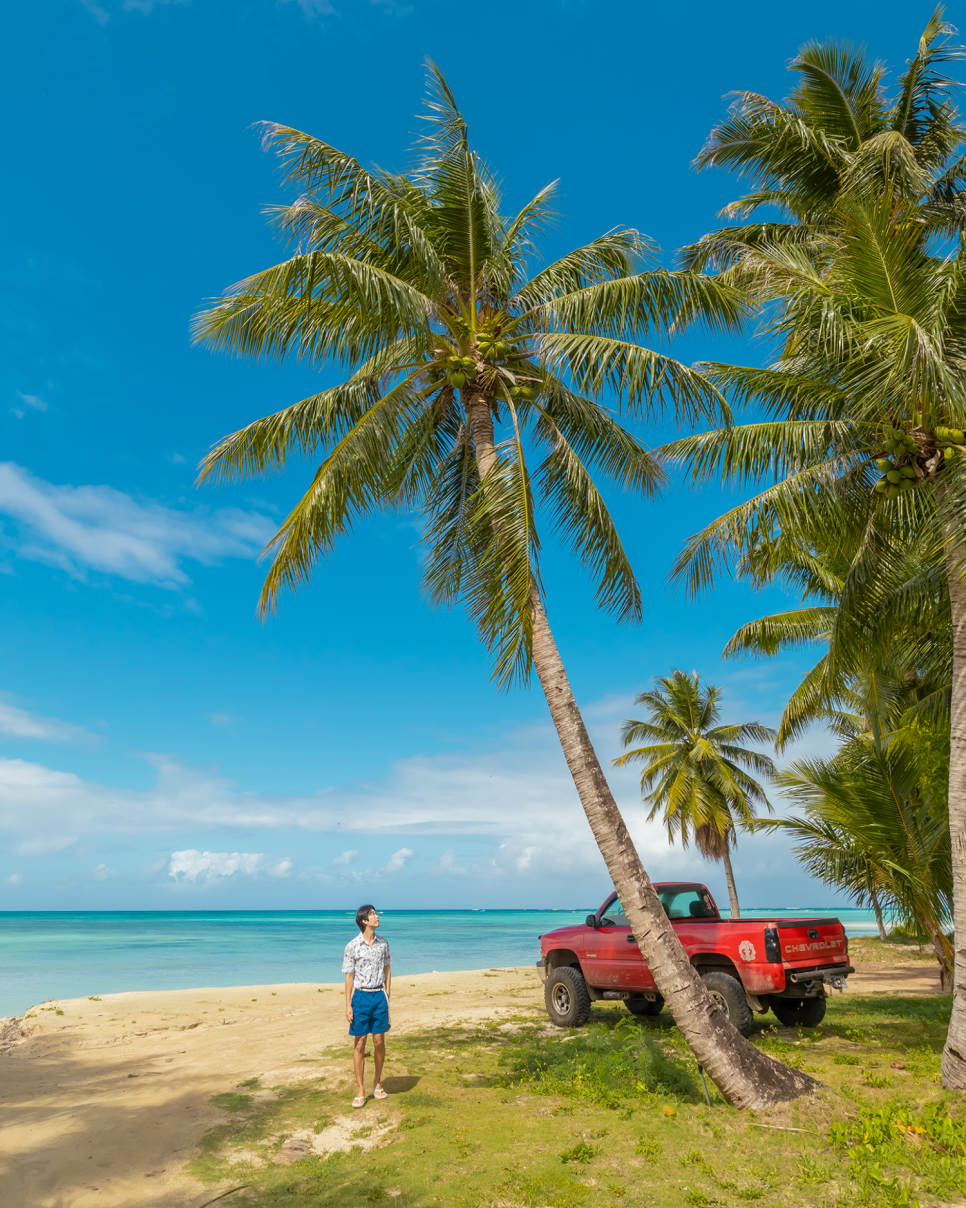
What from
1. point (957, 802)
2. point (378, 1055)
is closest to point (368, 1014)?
point (378, 1055)

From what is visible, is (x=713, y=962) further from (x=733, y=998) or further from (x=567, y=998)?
(x=567, y=998)

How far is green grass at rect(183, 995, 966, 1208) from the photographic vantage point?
517 centimetres

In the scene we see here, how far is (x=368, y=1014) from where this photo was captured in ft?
24.2

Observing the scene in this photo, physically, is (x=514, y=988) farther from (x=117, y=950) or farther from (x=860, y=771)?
(x=117, y=950)

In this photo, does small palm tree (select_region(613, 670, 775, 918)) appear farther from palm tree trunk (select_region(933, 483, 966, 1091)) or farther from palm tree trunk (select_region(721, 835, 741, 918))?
palm tree trunk (select_region(933, 483, 966, 1091))

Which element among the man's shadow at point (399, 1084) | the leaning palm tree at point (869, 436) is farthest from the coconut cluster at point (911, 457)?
the man's shadow at point (399, 1084)

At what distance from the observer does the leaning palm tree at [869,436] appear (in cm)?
750

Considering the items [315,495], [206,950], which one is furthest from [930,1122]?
[206,950]

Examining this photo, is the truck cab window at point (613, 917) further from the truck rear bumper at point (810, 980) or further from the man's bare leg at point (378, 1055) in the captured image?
the man's bare leg at point (378, 1055)

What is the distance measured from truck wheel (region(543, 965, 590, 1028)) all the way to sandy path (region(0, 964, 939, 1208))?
1830 mm

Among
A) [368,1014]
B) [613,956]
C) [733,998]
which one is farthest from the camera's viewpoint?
[613,956]

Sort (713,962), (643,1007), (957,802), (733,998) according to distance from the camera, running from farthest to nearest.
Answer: (643,1007) < (713,962) < (733,998) < (957,802)

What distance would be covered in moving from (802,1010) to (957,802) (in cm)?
481

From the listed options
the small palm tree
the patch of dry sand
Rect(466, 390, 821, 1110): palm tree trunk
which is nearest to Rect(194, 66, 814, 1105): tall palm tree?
Rect(466, 390, 821, 1110): palm tree trunk
